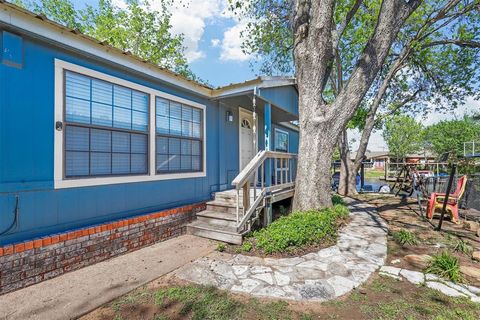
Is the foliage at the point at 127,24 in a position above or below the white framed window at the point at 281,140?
above

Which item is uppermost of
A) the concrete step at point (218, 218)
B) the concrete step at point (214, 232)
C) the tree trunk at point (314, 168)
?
the tree trunk at point (314, 168)

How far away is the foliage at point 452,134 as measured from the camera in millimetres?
35850

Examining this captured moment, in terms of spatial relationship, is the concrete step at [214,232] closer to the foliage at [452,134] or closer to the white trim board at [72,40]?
the white trim board at [72,40]

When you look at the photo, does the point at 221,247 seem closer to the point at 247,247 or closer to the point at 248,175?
the point at 247,247

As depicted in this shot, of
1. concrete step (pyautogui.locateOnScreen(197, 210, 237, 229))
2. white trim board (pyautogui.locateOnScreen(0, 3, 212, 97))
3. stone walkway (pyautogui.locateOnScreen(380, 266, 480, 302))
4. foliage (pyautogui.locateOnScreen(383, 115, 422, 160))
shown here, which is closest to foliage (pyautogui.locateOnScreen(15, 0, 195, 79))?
white trim board (pyautogui.locateOnScreen(0, 3, 212, 97))

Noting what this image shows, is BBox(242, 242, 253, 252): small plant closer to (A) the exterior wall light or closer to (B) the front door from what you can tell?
(B) the front door

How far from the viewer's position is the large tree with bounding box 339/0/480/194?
900cm

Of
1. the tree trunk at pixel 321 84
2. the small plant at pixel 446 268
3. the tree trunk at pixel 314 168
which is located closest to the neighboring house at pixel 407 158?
the tree trunk at pixel 321 84

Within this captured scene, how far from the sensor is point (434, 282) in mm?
2947

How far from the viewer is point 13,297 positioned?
8.64 ft

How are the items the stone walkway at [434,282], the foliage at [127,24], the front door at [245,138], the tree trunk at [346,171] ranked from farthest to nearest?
the foliage at [127,24]
the tree trunk at [346,171]
the front door at [245,138]
the stone walkway at [434,282]

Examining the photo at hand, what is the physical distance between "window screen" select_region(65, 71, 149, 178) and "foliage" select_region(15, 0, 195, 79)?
13.5 m

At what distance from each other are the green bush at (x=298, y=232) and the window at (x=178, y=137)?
2.19 meters

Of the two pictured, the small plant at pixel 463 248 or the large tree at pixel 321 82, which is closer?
the small plant at pixel 463 248
